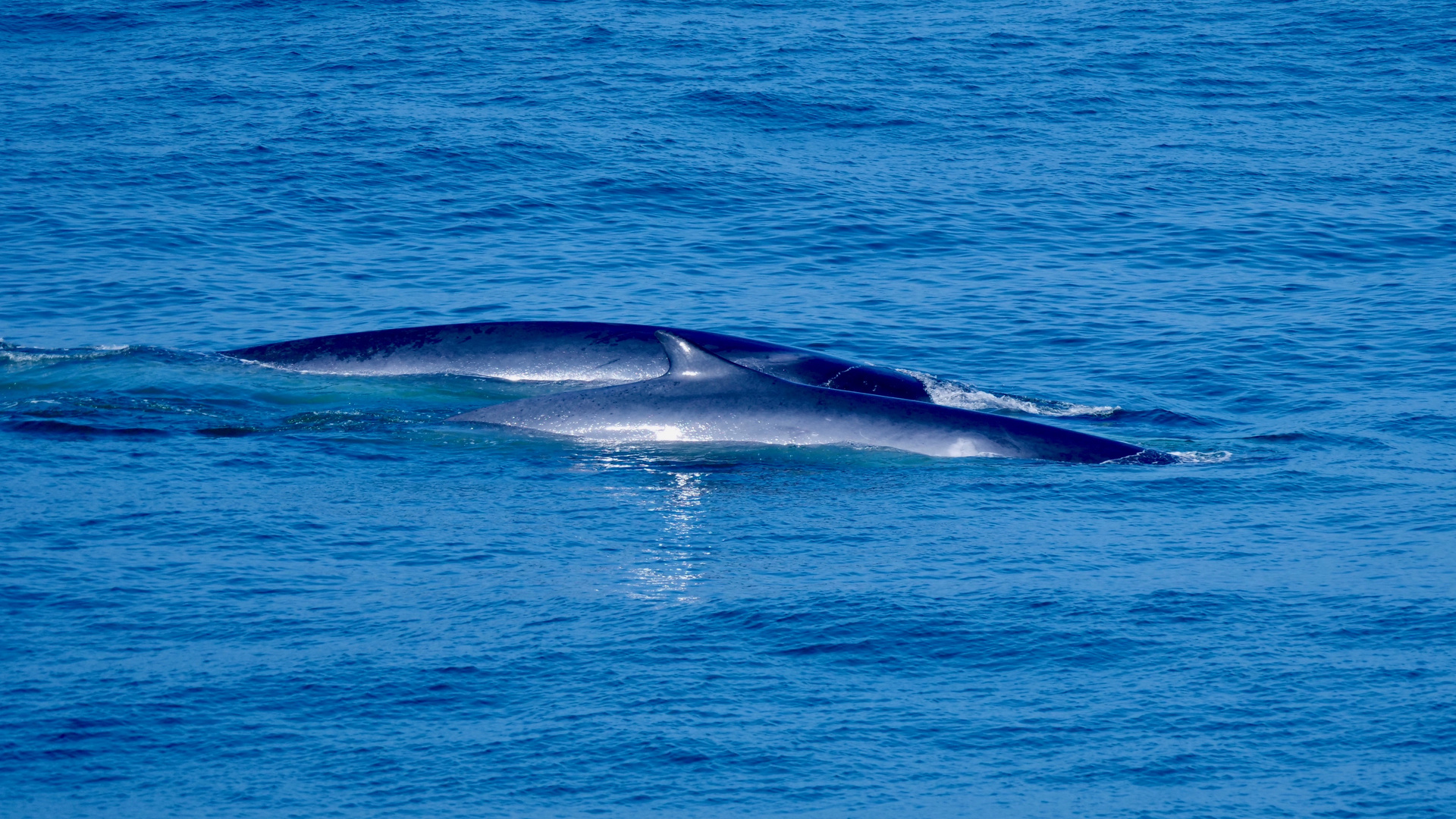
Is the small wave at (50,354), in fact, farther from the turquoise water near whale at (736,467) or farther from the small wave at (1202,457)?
the small wave at (1202,457)

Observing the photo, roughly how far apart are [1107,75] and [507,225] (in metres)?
15.5

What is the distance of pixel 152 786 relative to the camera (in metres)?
9.50

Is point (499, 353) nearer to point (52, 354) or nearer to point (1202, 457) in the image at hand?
point (52, 354)

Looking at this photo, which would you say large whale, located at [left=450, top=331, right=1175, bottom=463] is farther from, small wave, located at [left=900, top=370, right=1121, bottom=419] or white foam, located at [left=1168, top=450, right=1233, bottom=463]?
small wave, located at [left=900, top=370, right=1121, bottom=419]

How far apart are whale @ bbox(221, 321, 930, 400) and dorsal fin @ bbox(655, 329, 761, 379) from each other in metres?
1.55

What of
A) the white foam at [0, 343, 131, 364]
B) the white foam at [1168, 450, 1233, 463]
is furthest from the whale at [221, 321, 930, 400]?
the white foam at [1168, 450, 1233, 463]

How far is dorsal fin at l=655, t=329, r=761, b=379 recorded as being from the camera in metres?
16.2

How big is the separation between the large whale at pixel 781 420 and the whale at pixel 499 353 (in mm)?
1644

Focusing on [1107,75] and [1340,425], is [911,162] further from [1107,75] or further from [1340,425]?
[1340,425]

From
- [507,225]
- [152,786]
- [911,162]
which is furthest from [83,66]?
[152,786]

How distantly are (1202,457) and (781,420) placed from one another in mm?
3804

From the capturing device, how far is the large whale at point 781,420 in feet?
51.9

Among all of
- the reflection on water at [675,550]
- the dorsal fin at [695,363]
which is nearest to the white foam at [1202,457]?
the dorsal fin at [695,363]

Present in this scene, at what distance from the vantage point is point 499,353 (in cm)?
1897
